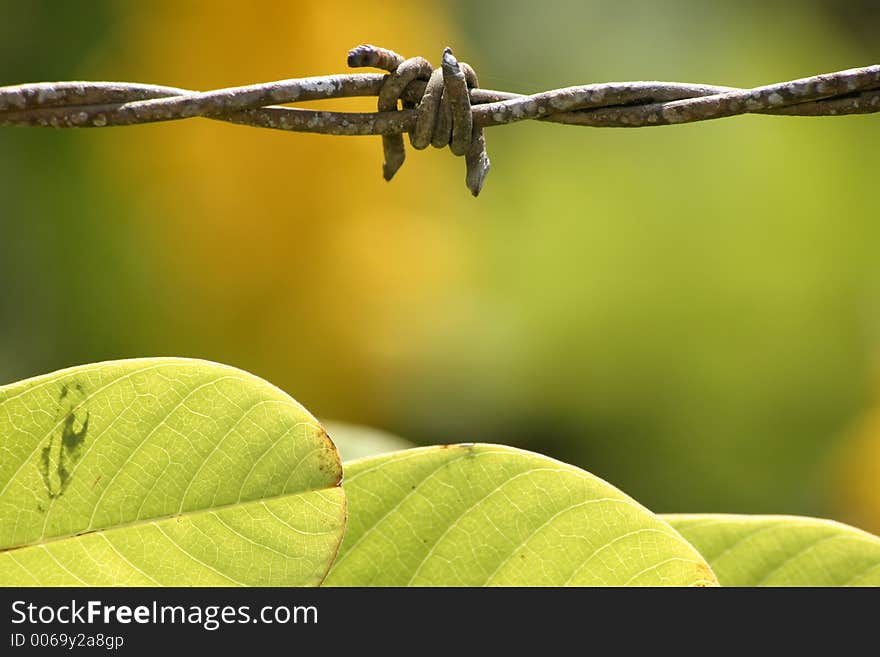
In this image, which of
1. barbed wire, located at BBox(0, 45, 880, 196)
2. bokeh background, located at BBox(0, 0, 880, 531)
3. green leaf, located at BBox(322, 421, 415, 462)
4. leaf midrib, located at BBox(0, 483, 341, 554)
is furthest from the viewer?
bokeh background, located at BBox(0, 0, 880, 531)

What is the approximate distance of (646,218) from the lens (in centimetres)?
398

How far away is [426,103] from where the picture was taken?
2.52 ft

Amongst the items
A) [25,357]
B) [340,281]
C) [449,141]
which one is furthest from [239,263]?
[449,141]

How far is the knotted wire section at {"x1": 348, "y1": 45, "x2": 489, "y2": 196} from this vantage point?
29.8 inches

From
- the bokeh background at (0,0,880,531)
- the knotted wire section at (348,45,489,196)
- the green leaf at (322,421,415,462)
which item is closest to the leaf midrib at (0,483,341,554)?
the knotted wire section at (348,45,489,196)

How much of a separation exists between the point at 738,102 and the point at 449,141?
23 cm

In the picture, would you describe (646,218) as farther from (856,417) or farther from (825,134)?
(856,417)

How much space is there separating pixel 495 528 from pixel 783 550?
Answer: 11.3 inches

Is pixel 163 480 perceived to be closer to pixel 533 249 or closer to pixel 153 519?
pixel 153 519

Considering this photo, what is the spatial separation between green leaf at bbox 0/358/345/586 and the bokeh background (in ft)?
8.78

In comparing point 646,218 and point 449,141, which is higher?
point 449,141

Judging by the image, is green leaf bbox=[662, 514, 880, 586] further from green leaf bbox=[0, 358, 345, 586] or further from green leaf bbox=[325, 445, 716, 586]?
green leaf bbox=[0, 358, 345, 586]

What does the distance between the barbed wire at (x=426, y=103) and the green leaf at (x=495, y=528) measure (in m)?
0.23

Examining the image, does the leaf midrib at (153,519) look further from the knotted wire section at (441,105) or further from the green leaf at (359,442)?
the green leaf at (359,442)
